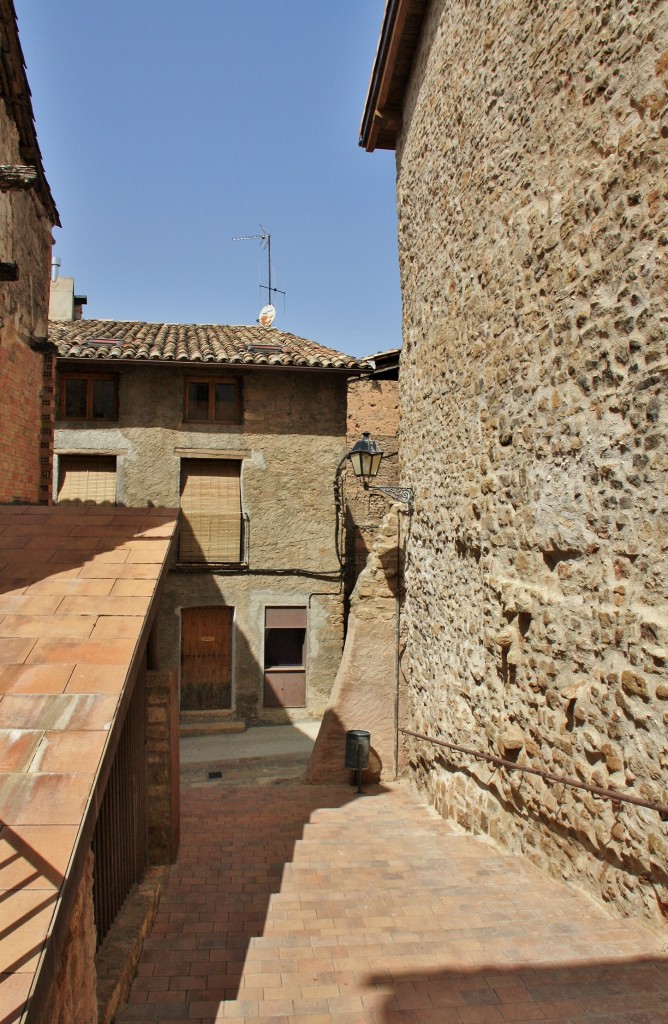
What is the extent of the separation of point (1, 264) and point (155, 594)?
3747 millimetres

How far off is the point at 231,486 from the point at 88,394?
120 inches

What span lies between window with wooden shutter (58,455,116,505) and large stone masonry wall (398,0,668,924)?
7653 millimetres

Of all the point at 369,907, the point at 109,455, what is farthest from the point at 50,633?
the point at 109,455

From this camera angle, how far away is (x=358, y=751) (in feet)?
26.2

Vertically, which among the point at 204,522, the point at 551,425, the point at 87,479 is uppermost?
the point at 87,479

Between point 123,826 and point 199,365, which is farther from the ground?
point 199,365

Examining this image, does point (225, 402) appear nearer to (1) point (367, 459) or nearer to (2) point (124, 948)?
(1) point (367, 459)

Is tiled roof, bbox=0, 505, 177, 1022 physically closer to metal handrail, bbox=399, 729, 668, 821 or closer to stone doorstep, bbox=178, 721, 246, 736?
metal handrail, bbox=399, 729, 668, 821

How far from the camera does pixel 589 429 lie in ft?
14.2

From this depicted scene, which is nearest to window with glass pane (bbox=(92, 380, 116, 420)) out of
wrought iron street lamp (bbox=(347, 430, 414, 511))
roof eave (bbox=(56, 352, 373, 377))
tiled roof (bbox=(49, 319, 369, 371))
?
roof eave (bbox=(56, 352, 373, 377))

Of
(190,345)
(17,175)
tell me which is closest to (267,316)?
(190,345)

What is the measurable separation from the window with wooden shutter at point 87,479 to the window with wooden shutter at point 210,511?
4.27 ft

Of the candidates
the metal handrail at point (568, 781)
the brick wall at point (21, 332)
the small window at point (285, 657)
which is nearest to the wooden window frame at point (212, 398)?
the small window at point (285, 657)

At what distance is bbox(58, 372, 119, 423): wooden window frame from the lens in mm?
13477
